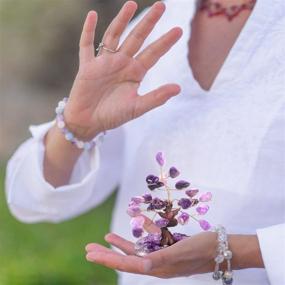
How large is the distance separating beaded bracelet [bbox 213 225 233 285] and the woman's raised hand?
0.81 feet

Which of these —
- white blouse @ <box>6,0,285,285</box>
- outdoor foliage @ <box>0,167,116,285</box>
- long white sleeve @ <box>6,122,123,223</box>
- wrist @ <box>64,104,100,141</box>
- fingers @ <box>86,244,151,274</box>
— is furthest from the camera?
outdoor foliage @ <box>0,167,116,285</box>

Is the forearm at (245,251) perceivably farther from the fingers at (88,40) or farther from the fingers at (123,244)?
the fingers at (88,40)

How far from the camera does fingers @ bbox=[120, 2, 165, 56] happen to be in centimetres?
112

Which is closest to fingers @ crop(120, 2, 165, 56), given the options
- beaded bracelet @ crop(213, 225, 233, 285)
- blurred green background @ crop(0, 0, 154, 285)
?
beaded bracelet @ crop(213, 225, 233, 285)

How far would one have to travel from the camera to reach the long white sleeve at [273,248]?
1.00 meters

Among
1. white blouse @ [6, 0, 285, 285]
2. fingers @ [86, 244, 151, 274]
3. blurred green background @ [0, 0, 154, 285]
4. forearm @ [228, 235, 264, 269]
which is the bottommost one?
fingers @ [86, 244, 151, 274]

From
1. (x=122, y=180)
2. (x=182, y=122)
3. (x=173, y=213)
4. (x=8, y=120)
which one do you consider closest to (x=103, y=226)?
(x=8, y=120)

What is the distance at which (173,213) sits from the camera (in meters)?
0.95

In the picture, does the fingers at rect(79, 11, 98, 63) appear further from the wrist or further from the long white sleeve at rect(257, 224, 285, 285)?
the long white sleeve at rect(257, 224, 285, 285)

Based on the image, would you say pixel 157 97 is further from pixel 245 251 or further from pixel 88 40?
pixel 245 251

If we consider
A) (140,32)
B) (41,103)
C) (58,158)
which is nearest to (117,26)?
(140,32)

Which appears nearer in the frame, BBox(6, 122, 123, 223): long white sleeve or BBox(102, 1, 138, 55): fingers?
BBox(102, 1, 138, 55): fingers

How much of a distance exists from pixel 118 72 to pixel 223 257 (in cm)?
36

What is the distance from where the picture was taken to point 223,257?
981 millimetres
